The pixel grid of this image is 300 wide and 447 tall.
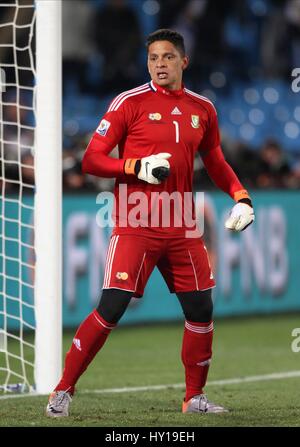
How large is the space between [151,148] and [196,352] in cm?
121

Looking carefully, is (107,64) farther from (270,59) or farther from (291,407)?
(291,407)

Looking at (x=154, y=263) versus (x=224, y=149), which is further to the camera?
(x=224, y=149)

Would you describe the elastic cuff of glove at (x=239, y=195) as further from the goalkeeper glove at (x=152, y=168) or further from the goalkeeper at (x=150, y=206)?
the goalkeeper glove at (x=152, y=168)

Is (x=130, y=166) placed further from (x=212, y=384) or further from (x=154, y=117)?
(x=212, y=384)

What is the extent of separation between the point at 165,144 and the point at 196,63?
949cm

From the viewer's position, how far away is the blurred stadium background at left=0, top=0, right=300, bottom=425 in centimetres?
1094

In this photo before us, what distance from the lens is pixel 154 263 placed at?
640cm

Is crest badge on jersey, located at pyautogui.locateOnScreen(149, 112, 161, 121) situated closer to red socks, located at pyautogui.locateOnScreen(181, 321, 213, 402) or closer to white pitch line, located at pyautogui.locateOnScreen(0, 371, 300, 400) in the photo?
red socks, located at pyautogui.locateOnScreen(181, 321, 213, 402)

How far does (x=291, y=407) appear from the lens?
678 cm

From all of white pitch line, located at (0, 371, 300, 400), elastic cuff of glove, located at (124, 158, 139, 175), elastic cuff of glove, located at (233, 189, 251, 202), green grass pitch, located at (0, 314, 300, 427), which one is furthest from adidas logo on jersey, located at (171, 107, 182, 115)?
white pitch line, located at (0, 371, 300, 400)

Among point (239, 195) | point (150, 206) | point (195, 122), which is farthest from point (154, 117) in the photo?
point (239, 195)

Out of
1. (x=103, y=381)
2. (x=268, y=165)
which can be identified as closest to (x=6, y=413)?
(x=103, y=381)

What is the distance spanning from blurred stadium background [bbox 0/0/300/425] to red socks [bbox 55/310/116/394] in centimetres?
37

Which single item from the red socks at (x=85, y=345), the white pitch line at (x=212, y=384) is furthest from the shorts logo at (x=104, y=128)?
the white pitch line at (x=212, y=384)
